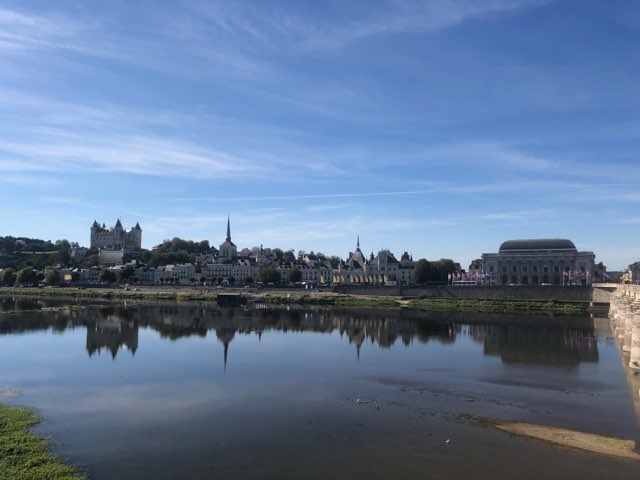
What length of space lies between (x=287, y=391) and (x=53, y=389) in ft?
37.7

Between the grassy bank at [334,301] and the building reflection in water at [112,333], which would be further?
the grassy bank at [334,301]

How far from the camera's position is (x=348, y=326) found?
Result: 196 feet

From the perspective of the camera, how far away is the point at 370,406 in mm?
23953

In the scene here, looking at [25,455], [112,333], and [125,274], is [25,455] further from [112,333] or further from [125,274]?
[125,274]

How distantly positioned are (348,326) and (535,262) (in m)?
82.3

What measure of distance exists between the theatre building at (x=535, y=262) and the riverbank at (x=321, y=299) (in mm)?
43004

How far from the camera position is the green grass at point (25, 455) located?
50.2 ft

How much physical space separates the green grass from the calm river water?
62 centimetres

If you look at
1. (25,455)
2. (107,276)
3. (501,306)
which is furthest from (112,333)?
(107,276)

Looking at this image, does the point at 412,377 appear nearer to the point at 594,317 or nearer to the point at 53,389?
the point at 53,389

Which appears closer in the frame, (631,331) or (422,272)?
(631,331)

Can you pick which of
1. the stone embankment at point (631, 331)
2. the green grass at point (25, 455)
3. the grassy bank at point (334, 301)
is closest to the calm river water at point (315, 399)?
the green grass at point (25, 455)

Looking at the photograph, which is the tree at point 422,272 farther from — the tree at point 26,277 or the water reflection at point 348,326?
the tree at point 26,277

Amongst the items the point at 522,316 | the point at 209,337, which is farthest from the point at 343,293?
the point at 209,337
